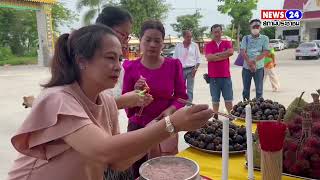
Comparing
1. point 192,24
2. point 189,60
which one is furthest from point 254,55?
point 192,24

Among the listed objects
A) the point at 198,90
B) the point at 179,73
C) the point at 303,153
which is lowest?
the point at 198,90

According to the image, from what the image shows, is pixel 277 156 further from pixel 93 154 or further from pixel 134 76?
pixel 134 76

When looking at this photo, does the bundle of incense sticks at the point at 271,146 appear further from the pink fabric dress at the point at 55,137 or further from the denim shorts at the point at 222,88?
the denim shorts at the point at 222,88

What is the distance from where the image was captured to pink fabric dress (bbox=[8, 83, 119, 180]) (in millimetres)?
1057

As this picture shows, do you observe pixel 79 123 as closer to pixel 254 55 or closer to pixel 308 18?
pixel 254 55

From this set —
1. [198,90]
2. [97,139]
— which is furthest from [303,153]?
[198,90]

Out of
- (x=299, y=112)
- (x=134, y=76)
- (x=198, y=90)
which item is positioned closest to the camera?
(x=299, y=112)

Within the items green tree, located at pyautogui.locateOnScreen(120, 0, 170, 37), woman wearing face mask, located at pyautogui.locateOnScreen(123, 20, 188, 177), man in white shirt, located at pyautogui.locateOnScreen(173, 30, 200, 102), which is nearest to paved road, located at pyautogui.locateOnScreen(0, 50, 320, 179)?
man in white shirt, located at pyautogui.locateOnScreen(173, 30, 200, 102)

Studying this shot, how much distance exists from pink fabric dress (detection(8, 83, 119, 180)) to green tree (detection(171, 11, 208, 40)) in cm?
3365

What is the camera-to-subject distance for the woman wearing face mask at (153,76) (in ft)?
7.31

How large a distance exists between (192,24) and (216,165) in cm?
3432

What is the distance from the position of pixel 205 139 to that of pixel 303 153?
520 mm

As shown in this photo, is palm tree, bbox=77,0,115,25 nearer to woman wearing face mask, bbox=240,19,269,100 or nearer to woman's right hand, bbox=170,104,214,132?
woman wearing face mask, bbox=240,19,269,100

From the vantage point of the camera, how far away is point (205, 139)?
5.80 ft
